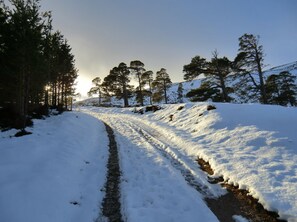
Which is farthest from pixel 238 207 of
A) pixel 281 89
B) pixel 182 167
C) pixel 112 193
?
pixel 281 89

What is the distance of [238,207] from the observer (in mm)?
6598

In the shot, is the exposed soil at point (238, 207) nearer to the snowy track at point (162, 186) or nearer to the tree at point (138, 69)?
the snowy track at point (162, 186)

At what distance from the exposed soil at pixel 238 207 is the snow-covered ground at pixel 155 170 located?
19 centimetres

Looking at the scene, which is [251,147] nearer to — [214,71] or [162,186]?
[162,186]

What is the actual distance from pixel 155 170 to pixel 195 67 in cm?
2192

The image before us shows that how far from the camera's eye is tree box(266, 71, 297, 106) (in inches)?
1292

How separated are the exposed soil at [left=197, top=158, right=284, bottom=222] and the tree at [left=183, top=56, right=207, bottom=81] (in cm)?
2299

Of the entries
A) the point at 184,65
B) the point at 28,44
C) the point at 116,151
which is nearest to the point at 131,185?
the point at 116,151

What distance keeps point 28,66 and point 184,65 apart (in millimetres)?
19264

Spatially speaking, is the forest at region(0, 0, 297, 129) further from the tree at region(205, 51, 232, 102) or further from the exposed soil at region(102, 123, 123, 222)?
the exposed soil at region(102, 123, 123, 222)

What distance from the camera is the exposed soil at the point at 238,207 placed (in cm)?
603

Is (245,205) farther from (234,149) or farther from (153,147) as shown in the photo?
(153,147)

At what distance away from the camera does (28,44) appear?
48.7 ft

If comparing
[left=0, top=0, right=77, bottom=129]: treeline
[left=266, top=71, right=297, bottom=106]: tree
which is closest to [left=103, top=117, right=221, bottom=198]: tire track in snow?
[left=0, top=0, right=77, bottom=129]: treeline
